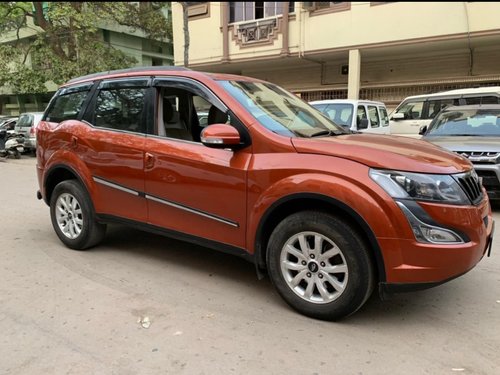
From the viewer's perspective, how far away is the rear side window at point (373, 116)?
36.8ft

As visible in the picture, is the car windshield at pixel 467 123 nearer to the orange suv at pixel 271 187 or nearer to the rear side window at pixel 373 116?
the rear side window at pixel 373 116

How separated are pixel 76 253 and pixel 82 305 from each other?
1.42m

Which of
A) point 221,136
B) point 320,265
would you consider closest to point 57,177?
point 221,136

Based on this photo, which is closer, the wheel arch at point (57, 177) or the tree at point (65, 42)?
the wheel arch at point (57, 177)

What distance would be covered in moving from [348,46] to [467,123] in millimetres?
9445

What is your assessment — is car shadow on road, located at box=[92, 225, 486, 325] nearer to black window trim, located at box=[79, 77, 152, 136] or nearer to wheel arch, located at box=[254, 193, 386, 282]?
wheel arch, located at box=[254, 193, 386, 282]

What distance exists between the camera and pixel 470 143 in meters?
7.23

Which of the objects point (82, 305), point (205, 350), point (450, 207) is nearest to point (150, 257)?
point (82, 305)

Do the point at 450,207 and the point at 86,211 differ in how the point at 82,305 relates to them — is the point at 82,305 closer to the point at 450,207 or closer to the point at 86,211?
the point at 86,211

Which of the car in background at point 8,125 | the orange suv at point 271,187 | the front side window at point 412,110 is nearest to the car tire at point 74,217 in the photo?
the orange suv at point 271,187

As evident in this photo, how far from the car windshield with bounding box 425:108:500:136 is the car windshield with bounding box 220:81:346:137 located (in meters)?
4.42

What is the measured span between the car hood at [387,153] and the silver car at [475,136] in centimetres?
351

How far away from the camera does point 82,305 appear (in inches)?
146

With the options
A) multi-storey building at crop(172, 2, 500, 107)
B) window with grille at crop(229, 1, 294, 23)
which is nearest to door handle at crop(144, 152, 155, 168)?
multi-storey building at crop(172, 2, 500, 107)
